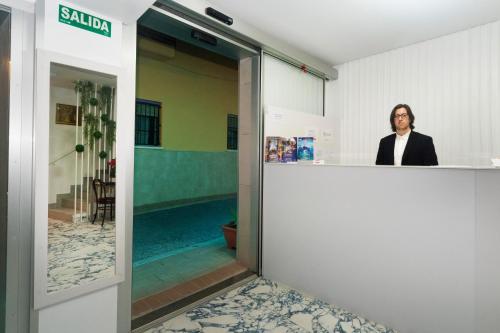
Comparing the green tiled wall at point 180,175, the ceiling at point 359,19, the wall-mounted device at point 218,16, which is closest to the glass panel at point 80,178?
the wall-mounted device at point 218,16

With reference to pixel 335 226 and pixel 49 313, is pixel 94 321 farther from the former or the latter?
pixel 335 226

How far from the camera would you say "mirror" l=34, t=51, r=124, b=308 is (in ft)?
5.36

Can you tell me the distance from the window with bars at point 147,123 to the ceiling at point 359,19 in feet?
13.5

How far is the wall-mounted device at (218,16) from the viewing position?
7.96 feet

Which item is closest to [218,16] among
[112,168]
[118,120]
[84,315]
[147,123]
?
[118,120]

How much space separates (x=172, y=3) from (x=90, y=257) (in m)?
2.01

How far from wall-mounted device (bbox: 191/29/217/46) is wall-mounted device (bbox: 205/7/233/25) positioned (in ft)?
0.65

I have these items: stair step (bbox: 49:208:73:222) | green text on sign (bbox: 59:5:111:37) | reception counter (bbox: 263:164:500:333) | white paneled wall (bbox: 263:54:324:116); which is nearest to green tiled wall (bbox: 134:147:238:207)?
white paneled wall (bbox: 263:54:324:116)

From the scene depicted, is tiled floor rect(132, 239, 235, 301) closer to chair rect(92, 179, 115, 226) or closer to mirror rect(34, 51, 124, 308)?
mirror rect(34, 51, 124, 308)

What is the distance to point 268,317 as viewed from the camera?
231 cm

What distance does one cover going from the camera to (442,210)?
1.89m

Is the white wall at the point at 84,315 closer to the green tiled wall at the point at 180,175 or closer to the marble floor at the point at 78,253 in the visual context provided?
the marble floor at the point at 78,253

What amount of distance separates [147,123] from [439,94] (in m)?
5.54

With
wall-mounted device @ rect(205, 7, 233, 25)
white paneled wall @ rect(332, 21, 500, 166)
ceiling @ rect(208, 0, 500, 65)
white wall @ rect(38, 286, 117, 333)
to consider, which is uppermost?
ceiling @ rect(208, 0, 500, 65)
